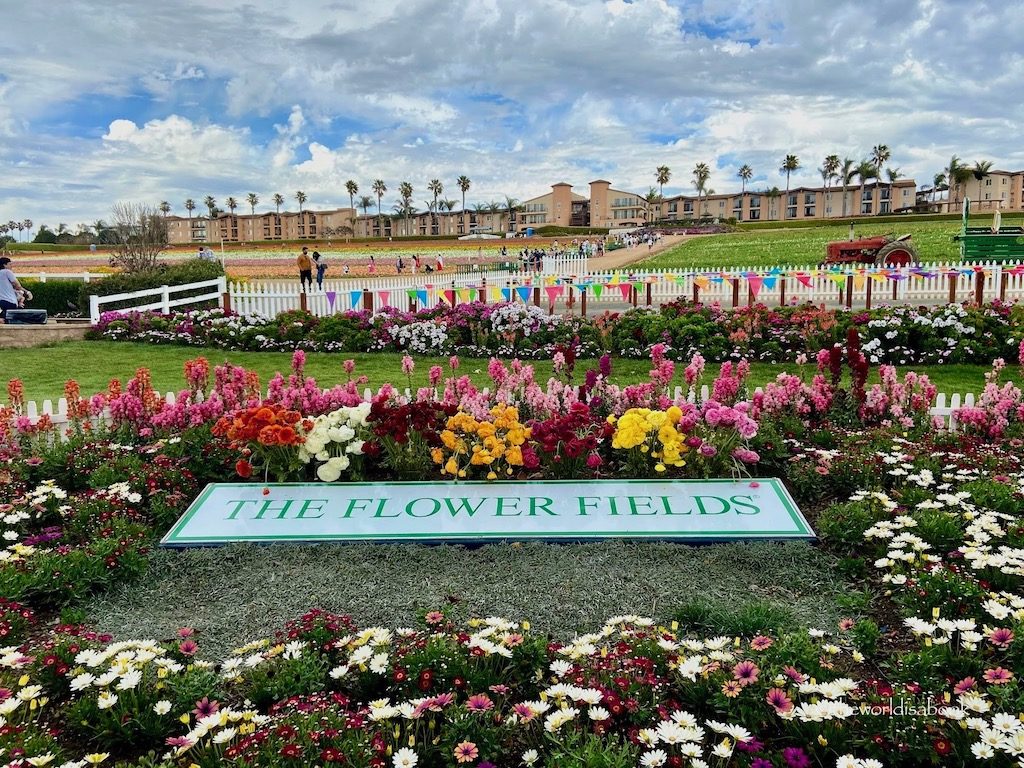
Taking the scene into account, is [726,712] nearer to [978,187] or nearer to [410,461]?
[410,461]

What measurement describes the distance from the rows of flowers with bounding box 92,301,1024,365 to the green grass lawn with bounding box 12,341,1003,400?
1.22ft

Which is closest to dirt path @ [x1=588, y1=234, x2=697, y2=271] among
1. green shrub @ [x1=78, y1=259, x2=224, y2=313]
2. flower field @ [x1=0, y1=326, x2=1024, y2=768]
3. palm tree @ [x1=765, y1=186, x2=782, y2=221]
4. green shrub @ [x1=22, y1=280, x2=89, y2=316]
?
green shrub @ [x1=78, y1=259, x2=224, y2=313]

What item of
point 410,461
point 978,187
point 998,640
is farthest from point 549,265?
point 978,187

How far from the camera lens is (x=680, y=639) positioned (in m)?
3.68

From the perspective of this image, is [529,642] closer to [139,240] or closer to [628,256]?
[139,240]

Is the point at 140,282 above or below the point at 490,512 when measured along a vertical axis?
above

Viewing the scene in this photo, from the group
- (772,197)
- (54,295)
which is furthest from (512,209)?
(54,295)

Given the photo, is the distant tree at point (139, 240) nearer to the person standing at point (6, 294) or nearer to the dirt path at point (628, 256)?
the person standing at point (6, 294)

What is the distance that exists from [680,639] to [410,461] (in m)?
2.70

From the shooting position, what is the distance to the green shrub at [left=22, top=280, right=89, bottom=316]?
22234mm

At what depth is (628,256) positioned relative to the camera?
5141cm

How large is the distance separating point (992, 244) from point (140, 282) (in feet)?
87.1

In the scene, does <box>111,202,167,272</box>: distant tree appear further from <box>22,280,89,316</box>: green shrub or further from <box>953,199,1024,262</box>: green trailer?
<box>953,199,1024,262</box>: green trailer

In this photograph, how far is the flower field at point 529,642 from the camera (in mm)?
2816
